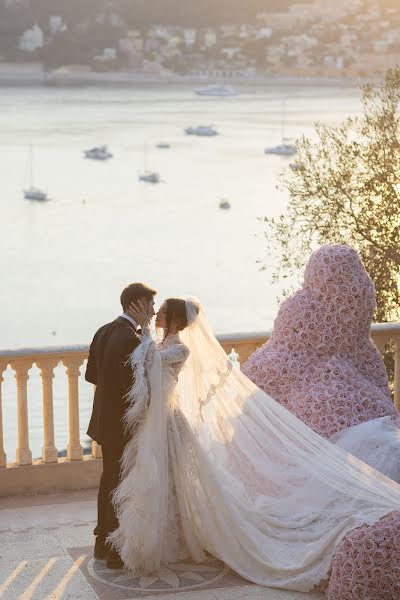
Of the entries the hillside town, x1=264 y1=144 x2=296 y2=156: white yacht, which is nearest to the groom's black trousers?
x1=264 y1=144 x2=296 y2=156: white yacht

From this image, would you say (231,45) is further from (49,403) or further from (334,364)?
(334,364)

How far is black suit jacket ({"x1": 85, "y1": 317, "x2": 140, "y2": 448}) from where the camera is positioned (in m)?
4.54

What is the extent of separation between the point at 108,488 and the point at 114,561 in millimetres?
309

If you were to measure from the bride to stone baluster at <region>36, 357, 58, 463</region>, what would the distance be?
3.71 ft

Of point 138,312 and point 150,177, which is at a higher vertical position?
point 138,312

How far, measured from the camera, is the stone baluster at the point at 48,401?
5.77m

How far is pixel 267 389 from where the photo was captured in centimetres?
528

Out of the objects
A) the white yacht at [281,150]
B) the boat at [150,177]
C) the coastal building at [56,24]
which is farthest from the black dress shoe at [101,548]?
the coastal building at [56,24]

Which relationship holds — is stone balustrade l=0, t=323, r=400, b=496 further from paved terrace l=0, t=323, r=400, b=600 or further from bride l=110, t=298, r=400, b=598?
bride l=110, t=298, r=400, b=598

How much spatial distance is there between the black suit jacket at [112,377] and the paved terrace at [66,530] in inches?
22.9

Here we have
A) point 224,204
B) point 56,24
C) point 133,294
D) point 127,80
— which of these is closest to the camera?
point 133,294

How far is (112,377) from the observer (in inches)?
179

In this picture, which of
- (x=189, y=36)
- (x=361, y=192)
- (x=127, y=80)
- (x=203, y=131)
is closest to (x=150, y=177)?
(x=203, y=131)

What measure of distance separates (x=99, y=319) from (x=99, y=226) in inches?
622
